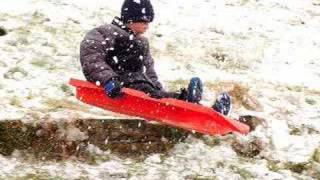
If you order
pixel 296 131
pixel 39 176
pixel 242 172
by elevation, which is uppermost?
A: pixel 296 131

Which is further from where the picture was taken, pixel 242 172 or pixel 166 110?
pixel 166 110

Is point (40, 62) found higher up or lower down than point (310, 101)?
lower down

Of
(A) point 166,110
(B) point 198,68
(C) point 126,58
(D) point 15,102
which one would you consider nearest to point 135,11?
(C) point 126,58

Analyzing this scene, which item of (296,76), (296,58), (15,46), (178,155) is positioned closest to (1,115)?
(178,155)

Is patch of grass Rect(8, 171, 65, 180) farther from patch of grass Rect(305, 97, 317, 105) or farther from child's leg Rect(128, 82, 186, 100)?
patch of grass Rect(305, 97, 317, 105)

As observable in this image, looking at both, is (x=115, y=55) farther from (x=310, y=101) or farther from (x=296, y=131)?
(x=310, y=101)

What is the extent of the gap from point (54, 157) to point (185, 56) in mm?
3663

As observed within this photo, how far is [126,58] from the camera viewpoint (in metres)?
6.13

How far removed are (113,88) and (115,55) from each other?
708 mm

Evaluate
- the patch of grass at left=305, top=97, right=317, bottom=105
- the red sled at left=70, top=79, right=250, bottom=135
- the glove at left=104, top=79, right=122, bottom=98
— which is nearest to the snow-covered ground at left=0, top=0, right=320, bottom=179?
the patch of grass at left=305, top=97, right=317, bottom=105

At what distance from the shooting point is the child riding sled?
18.7 feet

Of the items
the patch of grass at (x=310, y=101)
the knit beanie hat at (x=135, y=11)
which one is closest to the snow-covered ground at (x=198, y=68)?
the patch of grass at (x=310, y=101)

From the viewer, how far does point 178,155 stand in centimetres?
565

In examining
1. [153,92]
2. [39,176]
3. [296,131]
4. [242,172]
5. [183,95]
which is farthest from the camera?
[296,131]
